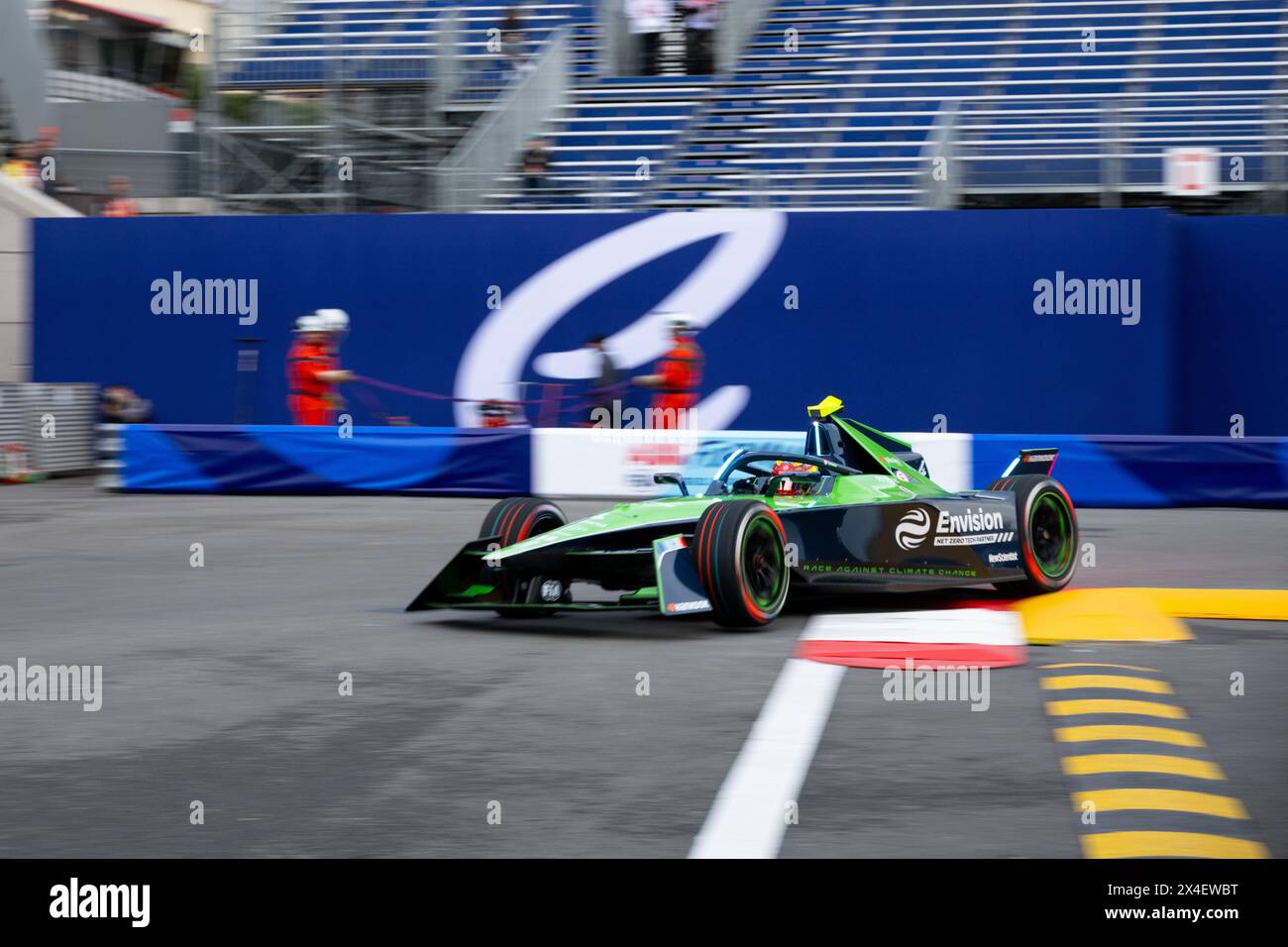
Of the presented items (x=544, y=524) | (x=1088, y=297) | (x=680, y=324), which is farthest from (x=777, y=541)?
(x=1088, y=297)

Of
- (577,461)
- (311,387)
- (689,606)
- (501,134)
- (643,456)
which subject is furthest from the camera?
(501,134)

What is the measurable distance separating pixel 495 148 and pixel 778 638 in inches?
641

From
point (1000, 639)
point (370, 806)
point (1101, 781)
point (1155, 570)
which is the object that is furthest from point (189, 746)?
point (1155, 570)

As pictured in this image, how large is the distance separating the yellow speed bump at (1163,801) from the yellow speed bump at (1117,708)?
1409mm

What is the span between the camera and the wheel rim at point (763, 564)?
386 inches

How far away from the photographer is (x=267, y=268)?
2458cm

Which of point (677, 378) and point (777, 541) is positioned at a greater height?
point (677, 378)

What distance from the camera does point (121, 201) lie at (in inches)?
1036

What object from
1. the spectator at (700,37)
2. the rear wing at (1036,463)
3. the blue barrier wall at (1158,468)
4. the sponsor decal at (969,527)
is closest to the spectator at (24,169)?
the spectator at (700,37)

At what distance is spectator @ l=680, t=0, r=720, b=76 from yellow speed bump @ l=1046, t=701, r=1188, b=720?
19613 millimetres

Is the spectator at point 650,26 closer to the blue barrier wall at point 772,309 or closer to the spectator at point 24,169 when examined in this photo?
the blue barrier wall at point 772,309

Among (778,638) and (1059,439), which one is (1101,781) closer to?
(778,638)

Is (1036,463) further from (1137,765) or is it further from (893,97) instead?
(893,97)

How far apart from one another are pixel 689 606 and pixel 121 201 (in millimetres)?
19138
